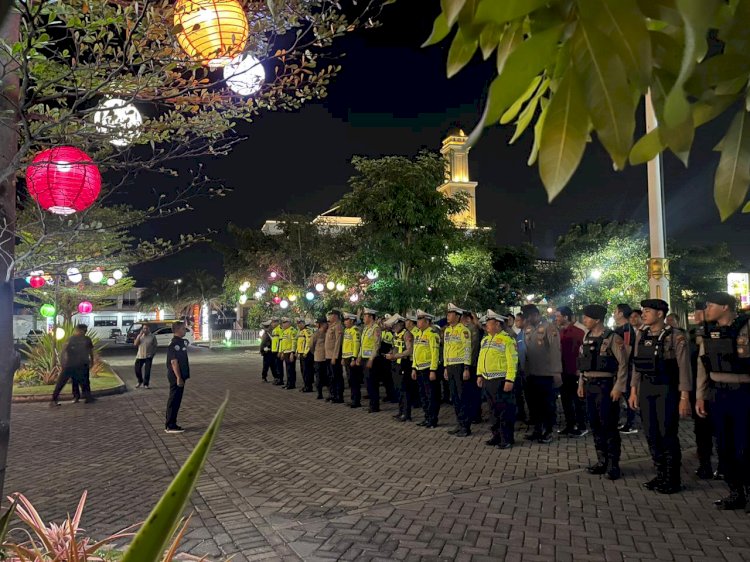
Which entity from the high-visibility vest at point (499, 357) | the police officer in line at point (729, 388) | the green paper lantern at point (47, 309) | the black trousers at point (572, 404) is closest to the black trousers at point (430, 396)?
the high-visibility vest at point (499, 357)

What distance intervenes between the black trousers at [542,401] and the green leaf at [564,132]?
317 inches

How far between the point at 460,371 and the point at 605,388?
116 inches

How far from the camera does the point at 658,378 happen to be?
5852mm

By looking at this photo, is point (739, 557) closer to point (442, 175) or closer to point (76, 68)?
point (76, 68)

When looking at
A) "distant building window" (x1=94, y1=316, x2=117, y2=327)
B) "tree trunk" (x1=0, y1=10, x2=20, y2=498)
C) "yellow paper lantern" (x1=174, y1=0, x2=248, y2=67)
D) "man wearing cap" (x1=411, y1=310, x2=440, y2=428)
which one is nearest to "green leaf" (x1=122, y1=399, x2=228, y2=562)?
"tree trunk" (x1=0, y1=10, x2=20, y2=498)

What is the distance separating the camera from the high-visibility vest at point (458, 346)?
29.2ft

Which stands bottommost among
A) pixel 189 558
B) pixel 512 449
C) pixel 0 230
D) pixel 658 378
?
pixel 512 449

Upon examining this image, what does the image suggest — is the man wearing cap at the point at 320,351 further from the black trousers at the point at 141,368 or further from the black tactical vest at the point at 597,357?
the black tactical vest at the point at 597,357

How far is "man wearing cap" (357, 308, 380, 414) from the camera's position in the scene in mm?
11422

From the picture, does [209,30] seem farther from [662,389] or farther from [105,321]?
[105,321]

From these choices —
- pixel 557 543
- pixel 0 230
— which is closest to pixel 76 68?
pixel 0 230

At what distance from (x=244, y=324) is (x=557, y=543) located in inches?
2193

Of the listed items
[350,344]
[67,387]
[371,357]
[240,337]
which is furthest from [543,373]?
[240,337]

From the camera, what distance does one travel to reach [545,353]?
8.81m
